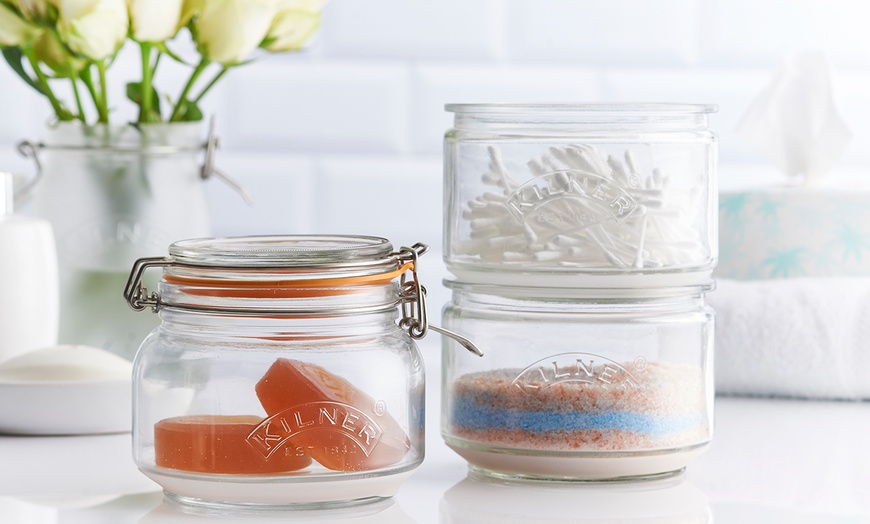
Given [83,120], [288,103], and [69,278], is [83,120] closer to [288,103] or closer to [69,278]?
[69,278]

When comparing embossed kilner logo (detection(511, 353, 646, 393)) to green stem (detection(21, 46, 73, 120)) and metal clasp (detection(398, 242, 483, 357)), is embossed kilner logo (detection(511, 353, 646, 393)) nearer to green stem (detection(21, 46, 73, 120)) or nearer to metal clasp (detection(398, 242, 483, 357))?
metal clasp (detection(398, 242, 483, 357))

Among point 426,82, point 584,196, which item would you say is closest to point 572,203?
point 584,196

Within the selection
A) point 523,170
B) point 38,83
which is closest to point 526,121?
point 523,170

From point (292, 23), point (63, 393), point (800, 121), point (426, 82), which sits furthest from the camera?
point (426, 82)

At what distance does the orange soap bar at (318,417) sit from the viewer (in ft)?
1.54

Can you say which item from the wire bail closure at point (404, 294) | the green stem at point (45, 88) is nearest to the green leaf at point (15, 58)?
the green stem at point (45, 88)

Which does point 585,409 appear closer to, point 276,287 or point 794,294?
point 276,287

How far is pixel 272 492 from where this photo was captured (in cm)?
47

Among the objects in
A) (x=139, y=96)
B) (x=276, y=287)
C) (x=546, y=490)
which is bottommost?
(x=546, y=490)

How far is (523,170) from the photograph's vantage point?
0.55 meters

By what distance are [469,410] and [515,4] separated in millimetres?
748

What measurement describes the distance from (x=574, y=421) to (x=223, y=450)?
0.53 feet

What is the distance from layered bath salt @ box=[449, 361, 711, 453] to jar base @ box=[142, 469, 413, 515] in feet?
0.21

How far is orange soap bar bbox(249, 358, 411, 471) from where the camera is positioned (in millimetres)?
469
